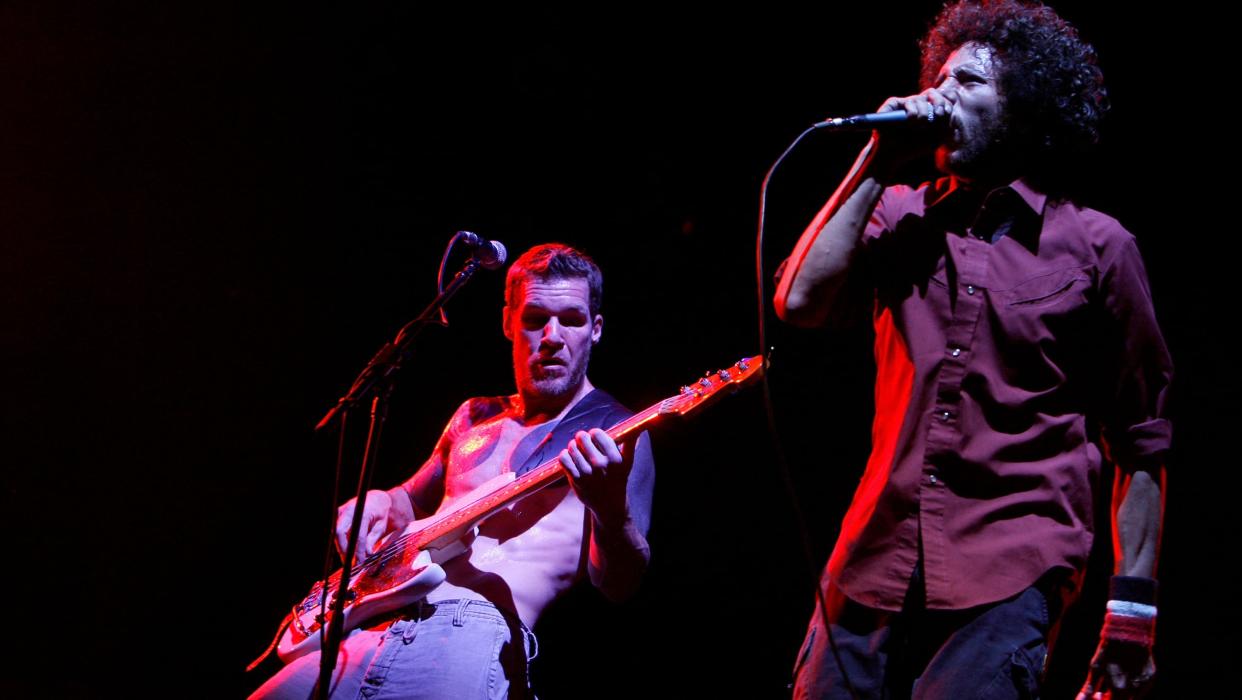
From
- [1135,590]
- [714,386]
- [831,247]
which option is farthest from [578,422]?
[1135,590]

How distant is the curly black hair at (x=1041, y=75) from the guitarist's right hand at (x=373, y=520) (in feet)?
7.97

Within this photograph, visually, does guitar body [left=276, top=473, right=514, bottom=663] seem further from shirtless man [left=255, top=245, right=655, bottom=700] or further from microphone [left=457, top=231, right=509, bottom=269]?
microphone [left=457, top=231, right=509, bottom=269]

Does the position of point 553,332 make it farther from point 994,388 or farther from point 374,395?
point 994,388

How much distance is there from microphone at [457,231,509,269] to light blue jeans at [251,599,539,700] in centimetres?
114

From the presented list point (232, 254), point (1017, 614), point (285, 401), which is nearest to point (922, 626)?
point (1017, 614)

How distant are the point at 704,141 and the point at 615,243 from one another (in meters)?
0.66

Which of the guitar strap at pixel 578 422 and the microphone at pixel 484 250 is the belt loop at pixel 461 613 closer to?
the guitar strap at pixel 578 422

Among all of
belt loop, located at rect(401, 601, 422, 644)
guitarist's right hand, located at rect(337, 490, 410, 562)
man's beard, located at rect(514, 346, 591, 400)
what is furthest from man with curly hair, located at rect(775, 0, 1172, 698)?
guitarist's right hand, located at rect(337, 490, 410, 562)

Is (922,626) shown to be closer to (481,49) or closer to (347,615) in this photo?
(347,615)

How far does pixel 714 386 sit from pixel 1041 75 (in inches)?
49.9

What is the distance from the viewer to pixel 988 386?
190cm

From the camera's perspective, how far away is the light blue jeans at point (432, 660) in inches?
110

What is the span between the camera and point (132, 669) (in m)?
4.19

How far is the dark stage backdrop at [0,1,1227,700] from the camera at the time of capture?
3887mm
